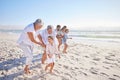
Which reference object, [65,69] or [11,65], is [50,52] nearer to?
[65,69]

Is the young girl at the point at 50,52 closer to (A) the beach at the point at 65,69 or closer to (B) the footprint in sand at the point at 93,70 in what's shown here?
(A) the beach at the point at 65,69

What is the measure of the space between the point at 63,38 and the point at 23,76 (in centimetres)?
480

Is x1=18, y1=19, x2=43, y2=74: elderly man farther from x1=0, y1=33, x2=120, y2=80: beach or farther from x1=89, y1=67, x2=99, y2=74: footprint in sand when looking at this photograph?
x1=89, y1=67, x2=99, y2=74: footprint in sand

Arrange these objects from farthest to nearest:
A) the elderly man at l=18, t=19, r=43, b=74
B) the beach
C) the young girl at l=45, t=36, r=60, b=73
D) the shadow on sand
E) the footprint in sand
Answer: the footprint in sand < the young girl at l=45, t=36, r=60, b=73 < the beach < the shadow on sand < the elderly man at l=18, t=19, r=43, b=74

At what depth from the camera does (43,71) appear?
6.32 meters

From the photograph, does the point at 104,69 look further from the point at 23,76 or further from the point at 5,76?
the point at 5,76

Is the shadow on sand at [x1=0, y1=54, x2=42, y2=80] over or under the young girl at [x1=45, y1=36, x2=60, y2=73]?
under

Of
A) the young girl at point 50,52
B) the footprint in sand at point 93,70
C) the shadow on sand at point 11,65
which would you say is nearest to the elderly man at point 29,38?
the shadow on sand at point 11,65

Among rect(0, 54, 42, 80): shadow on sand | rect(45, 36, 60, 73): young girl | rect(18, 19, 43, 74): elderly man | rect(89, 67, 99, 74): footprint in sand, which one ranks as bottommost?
rect(89, 67, 99, 74): footprint in sand

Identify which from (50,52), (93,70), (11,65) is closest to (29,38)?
(50,52)

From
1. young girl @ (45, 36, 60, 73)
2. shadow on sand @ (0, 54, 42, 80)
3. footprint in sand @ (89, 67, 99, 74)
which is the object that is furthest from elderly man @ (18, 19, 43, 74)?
footprint in sand @ (89, 67, 99, 74)

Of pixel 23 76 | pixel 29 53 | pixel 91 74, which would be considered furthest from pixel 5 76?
pixel 91 74

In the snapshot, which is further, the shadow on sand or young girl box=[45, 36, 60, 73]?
young girl box=[45, 36, 60, 73]

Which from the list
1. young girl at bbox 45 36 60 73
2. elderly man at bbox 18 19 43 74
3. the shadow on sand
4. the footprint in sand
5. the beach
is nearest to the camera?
elderly man at bbox 18 19 43 74
